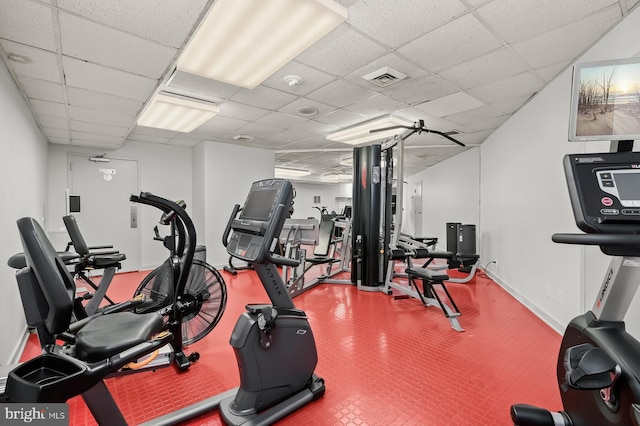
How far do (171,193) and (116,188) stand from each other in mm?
987

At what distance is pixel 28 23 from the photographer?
1.94 meters

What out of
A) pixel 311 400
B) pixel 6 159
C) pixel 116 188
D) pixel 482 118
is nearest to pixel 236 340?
pixel 311 400

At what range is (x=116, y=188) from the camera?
A: 19.0 feet

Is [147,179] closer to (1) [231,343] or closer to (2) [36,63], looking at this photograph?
(2) [36,63]

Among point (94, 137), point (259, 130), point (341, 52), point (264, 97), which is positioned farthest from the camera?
point (259, 130)

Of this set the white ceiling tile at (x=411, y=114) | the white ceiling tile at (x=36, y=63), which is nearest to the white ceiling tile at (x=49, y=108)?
the white ceiling tile at (x=36, y=63)

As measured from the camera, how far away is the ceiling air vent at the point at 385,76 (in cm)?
300

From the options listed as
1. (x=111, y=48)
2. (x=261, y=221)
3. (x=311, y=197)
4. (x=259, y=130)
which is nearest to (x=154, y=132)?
(x=259, y=130)

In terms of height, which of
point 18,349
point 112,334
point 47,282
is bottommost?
point 18,349

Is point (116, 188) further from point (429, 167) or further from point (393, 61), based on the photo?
point (429, 167)

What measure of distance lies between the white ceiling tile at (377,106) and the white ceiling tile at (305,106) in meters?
0.31

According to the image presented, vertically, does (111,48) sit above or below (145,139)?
below

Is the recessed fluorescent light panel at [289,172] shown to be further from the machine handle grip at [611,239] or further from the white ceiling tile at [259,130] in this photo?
the machine handle grip at [611,239]

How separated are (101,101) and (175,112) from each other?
95 cm
